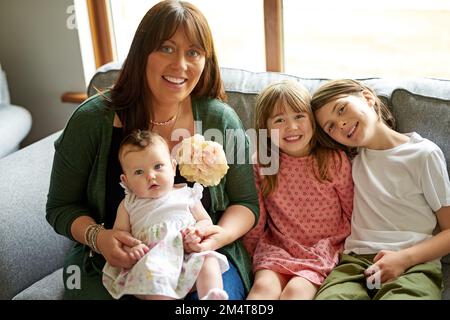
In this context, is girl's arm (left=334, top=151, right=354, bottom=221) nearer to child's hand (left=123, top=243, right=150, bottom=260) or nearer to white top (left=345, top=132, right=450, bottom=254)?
white top (left=345, top=132, right=450, bottom=254)

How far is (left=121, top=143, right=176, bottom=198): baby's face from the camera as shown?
60.0 inches

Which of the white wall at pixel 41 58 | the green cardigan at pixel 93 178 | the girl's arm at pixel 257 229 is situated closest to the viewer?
the green cardigan at pixel 93 178

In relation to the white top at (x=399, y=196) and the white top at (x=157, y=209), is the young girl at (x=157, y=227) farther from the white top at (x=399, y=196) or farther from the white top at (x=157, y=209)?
the white top at (x=399, y=196)

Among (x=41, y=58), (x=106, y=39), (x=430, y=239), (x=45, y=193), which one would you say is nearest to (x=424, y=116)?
(x=430, y=239)

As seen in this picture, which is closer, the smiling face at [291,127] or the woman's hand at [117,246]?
the woman's hand at [117,246]

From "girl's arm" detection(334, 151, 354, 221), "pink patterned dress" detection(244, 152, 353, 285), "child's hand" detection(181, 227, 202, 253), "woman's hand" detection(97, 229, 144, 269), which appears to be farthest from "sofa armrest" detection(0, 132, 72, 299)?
"girl's arm" detection(334, 151, 354, 221)

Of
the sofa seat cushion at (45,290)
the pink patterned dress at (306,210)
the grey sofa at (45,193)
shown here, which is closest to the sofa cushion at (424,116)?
the grey sofa at (45,193)

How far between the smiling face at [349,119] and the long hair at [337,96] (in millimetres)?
15

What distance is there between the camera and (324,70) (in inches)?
94.5

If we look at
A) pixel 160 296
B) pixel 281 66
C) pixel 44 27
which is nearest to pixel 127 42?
pixel 44 27

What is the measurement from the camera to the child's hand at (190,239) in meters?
1.51

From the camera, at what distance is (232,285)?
5.18 feet

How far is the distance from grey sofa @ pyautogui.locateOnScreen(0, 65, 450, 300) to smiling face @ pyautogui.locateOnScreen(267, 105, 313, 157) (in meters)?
0.22

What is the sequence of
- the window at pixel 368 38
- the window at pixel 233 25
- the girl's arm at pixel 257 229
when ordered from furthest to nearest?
the window at pixel 233 25, the window at pixel 368 38, the girl's arm at pixel 257 229
